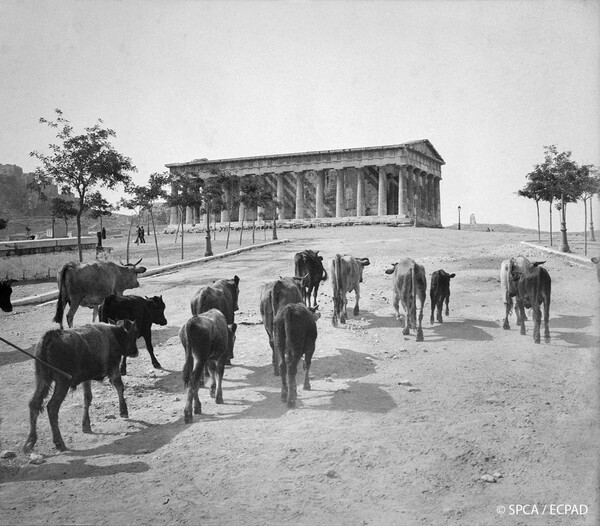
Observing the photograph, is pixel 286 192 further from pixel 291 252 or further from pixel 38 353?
pixel 38 353

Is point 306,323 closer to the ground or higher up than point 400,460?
higher up

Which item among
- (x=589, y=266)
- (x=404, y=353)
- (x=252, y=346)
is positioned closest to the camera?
(x=404, y=353)

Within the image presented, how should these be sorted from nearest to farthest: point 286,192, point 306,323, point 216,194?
point 306,323, point 216,194, point 286,192

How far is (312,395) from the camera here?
28.5ft

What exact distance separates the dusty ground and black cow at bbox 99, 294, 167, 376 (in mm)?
670

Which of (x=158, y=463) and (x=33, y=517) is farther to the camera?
(x=158, y=463)

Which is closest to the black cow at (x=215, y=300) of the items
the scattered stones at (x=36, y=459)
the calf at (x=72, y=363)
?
the calf at (x=72, y=363)

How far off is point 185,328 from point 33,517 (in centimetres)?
341

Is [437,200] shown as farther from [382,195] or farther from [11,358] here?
[11,358]

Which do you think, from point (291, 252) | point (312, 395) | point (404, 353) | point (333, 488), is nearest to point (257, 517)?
point (333, 488)

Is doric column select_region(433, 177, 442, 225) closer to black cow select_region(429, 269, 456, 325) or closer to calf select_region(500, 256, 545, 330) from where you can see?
black cow select_region(429, 269, 456, 325)

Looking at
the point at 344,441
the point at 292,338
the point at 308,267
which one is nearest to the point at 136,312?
the point at 292,338

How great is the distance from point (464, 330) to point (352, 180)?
2518 inches

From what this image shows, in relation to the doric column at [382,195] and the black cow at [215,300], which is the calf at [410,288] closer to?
the black cow at [215,300]
